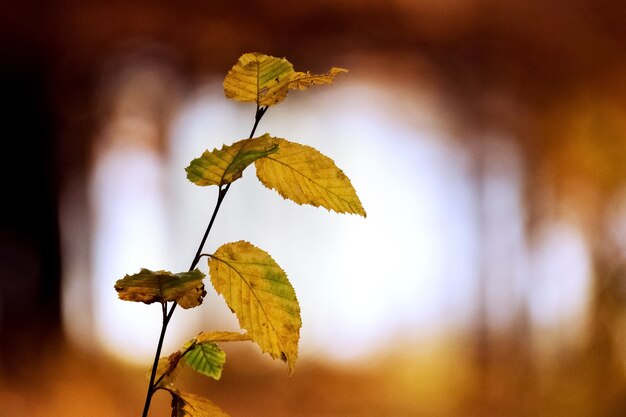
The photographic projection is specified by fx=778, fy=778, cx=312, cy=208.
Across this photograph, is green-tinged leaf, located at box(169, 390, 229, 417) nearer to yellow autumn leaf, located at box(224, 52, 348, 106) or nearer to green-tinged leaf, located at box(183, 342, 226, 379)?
green-tinged leaf, located at box(183, 342, 226, 379)

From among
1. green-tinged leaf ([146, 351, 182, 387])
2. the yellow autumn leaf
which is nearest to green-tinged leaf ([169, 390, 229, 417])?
green-tinged leaf ([146, 351, 182, 387])

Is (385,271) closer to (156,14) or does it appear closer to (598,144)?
(598,144)

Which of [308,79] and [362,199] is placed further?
[362,199]

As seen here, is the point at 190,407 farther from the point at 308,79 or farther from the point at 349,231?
the point at 349,231

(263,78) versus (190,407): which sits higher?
(263,78)

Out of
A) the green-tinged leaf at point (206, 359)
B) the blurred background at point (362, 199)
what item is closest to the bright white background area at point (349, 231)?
the blurred background at point (362, 199)

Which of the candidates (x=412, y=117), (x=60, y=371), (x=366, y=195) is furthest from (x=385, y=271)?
(x=60, y=371)

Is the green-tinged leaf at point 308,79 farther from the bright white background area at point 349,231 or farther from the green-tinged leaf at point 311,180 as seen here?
the bright white background area at point 349,231

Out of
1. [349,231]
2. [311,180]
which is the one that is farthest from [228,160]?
[349,231]
